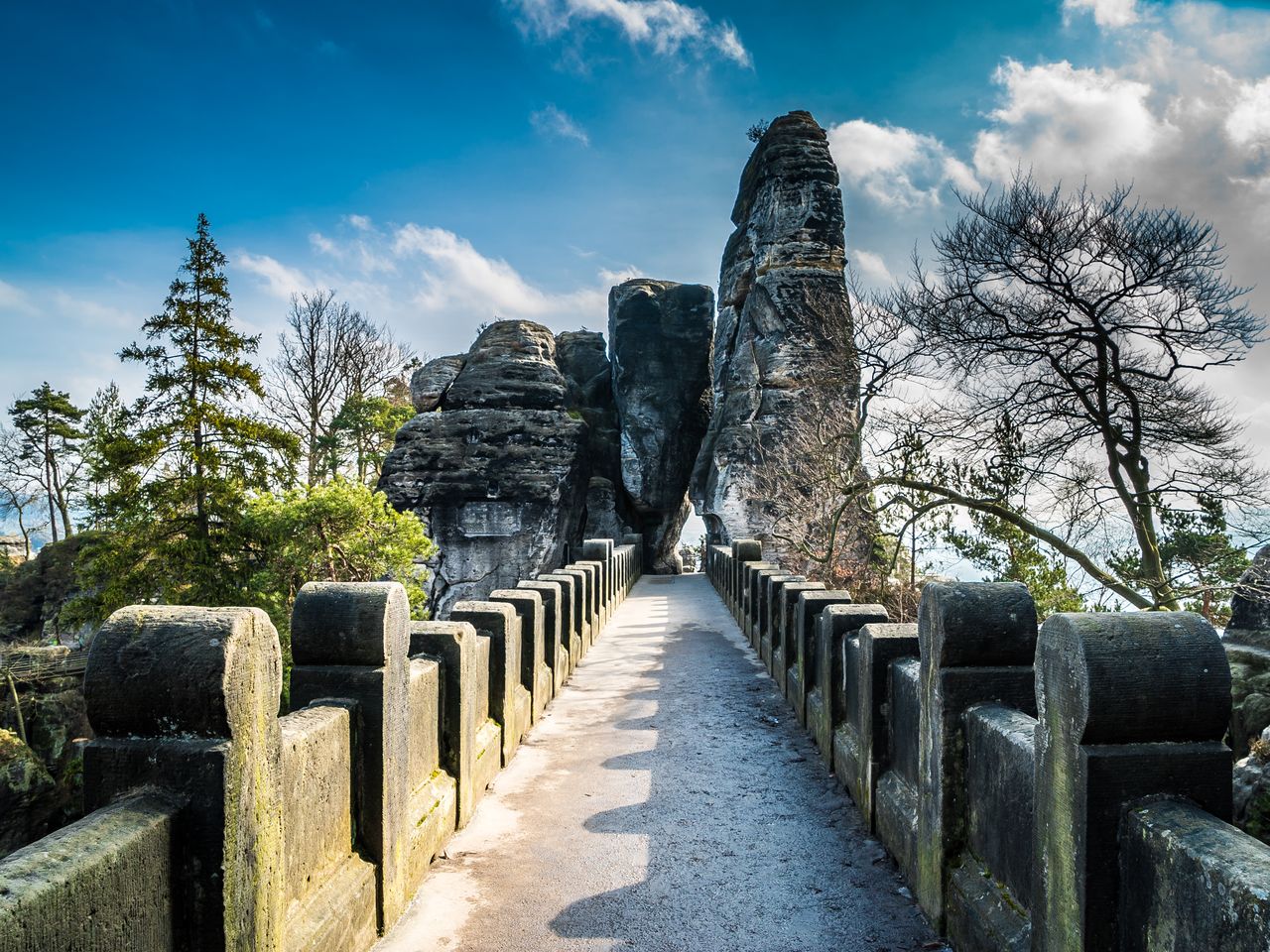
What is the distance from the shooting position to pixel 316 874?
2666mm

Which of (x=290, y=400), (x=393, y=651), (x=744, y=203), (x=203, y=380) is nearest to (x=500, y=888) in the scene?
(x=393, y=651)

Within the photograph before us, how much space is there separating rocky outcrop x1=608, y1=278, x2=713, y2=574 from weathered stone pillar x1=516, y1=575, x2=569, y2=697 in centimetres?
2488

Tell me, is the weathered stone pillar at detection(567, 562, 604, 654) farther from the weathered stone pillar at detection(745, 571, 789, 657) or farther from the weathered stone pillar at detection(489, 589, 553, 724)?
the weathered stone pillar at detection(489, 589, 553, 724)

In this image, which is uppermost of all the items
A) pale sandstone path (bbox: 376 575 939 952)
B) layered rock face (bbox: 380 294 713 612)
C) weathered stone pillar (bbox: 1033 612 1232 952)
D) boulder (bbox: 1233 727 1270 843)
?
layered rock face (bbox: 380 294 713 612)

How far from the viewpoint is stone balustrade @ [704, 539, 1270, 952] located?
68.2 inches

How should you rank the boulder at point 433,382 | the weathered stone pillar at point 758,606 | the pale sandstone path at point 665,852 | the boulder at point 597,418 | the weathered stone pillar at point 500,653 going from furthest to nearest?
the boulder at point 597,418, the boulder at point 433,382, the weathered stone pillar at point 758,606, the weathered stone pillar at point 500,653, the pale sandstone path at point 665,852

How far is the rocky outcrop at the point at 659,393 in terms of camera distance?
32.7 metres

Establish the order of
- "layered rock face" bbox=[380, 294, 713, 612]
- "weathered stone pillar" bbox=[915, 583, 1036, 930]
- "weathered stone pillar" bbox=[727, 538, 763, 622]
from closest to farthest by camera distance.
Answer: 1. "weathered stone pillar" bbox=[915, 583, 1036, 930]
2. "weathered stone pillar" bbox=[727, 538, 763, 622]
3. "layered rock face" bbox=[380, 294, 713, 612]

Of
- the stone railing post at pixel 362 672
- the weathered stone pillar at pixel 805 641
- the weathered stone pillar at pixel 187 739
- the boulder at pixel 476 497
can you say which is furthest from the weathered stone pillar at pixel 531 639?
the boulder at pixel 476 497

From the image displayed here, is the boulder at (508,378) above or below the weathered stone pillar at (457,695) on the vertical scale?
above

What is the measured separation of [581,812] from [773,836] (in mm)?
1100

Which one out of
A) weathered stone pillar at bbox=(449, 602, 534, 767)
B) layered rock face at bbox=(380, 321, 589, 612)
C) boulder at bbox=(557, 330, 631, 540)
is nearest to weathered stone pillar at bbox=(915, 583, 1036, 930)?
weathered stone pillar at bbox=(449, 602, 534, 767)

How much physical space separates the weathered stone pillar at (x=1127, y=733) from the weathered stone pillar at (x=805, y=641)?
12.6 feet

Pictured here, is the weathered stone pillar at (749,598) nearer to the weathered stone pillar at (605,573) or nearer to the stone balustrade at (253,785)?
the weathered stone pillar at (605,573)
